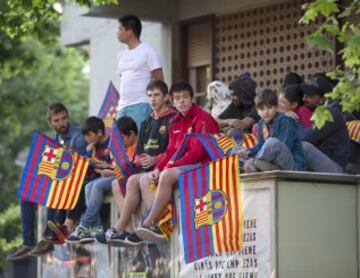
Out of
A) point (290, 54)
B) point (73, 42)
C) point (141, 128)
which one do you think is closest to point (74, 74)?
point (73, 42)

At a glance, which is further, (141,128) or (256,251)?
(141,128)

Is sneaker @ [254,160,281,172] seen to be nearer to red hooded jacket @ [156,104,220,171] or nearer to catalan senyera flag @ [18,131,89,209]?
red hooded jacket @ [156,104,220,171]

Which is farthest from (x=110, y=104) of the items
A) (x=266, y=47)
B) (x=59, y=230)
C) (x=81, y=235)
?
(x=81, y=235)

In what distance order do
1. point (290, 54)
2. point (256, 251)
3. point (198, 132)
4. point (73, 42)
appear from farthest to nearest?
point (73, 42) < point (290, 54) < point (198, 132) < point (256, 251)

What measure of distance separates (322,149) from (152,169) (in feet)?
6.45

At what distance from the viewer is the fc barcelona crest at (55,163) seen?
1623 centimetres

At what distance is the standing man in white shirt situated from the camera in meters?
16.5

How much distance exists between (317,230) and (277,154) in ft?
2.77

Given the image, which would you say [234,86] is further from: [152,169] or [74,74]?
[74,74]

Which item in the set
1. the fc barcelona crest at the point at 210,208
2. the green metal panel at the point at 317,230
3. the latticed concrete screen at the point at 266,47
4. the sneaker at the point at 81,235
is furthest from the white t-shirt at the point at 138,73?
the green metal panel at the point at 317,230

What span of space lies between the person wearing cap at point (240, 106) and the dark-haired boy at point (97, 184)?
1.06 m

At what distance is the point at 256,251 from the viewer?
1322 centimetres

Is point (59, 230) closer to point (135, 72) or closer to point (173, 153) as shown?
point (135, 72)

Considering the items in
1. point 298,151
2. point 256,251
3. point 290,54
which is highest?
point 290,54
